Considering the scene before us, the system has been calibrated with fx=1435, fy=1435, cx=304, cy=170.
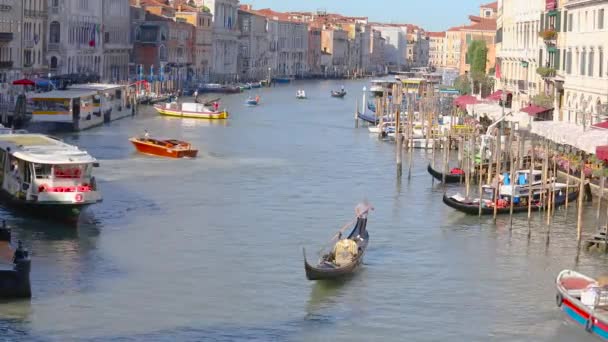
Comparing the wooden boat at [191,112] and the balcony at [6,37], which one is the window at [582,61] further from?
the balcony at [6,37]

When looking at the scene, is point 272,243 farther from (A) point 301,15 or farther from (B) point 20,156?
(A) point 301,15

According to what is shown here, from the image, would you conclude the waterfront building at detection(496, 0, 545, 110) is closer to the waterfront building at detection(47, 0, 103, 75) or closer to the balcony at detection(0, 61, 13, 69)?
the balcony at detection(0, 61, 13, 69)

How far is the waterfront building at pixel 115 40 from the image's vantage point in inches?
1916

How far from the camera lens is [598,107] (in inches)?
807

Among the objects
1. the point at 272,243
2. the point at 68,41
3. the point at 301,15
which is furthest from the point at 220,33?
the point at 272,243

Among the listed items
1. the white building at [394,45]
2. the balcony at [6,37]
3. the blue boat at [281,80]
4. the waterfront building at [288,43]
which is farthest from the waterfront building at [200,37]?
the white building at [394,45]

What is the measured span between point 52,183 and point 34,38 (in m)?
23.4

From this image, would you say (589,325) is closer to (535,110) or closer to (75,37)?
(535,110)

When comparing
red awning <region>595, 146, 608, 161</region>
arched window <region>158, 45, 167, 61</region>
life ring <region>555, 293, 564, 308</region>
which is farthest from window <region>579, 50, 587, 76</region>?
arched window <region>158, 45, 167, 61</region>

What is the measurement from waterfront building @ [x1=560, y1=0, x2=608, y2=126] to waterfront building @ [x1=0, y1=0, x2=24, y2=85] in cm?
1487

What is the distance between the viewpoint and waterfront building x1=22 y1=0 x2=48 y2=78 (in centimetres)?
3741

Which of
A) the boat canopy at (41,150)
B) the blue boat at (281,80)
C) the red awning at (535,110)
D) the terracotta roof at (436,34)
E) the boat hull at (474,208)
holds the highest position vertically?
the terracotta roof at (436,34)

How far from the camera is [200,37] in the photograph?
6069 centimetres

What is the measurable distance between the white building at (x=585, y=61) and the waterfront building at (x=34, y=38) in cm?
1757
